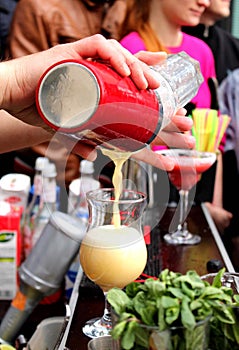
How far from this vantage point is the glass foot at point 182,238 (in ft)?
5.92

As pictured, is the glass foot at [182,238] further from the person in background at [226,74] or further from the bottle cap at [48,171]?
the person in background at [226,74]

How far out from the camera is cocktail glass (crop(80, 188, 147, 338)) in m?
1.14

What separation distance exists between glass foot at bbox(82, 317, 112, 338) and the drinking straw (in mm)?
920

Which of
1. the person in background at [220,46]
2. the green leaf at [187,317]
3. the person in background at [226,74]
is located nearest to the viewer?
the green leaf at [187,317]

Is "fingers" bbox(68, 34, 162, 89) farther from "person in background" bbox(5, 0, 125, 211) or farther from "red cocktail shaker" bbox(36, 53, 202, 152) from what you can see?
"person in background" bbox(5, 0, 125, 211)

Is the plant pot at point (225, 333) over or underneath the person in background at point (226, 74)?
over

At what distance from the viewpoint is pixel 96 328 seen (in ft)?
3.84

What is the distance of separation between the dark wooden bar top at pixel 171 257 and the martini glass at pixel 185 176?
→ 0.03 m

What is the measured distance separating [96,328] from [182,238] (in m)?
0.71

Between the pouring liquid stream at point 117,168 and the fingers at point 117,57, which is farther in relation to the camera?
the pouring liquid stream at point 117,168

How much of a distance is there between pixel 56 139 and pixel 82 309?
17.0 inches

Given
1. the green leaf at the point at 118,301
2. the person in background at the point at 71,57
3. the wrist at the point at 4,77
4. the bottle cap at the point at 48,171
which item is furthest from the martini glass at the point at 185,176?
the green leaf at the point at 118,301

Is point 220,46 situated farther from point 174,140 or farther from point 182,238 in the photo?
point 174,140

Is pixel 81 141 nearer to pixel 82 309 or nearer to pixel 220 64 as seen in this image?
pixel 82 309
